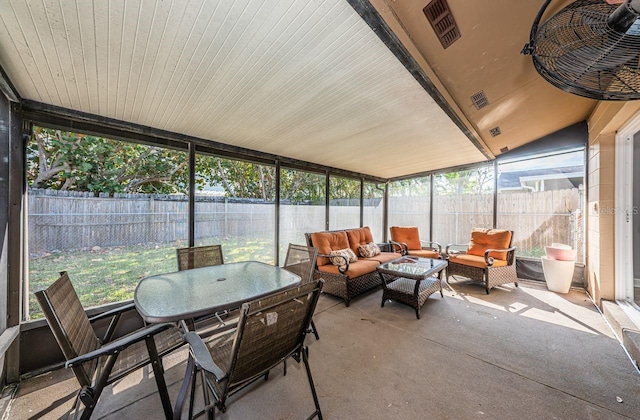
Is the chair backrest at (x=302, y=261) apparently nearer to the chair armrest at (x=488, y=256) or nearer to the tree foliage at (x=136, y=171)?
the tree foliage at (x=136, y=171)

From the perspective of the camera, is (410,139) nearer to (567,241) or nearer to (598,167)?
(598,167)

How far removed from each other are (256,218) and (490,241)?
13.9 ft

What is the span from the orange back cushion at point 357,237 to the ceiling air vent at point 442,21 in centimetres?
327

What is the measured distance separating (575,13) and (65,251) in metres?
4.11

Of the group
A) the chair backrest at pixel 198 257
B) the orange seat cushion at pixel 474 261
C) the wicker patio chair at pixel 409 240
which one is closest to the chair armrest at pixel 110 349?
the chair backrest at pixel 198 257

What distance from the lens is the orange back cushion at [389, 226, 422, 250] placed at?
5145 mm

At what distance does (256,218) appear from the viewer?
3.76 meters

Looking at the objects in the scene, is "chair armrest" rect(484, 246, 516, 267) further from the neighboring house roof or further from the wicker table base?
the neighboring house roof

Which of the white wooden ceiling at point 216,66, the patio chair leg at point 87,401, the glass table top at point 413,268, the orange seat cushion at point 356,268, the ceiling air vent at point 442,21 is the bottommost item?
the patio chair leg at point 87,401

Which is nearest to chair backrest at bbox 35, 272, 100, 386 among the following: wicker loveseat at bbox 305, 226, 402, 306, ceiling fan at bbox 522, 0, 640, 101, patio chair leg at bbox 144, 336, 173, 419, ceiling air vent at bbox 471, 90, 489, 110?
patio chair leg at bbox 144, 336, 173, 419

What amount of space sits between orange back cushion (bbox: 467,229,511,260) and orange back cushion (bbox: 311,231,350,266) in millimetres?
2483

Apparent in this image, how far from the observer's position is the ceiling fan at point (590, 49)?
3.60ft

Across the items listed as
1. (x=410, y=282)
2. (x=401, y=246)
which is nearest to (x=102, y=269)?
(x=410, y=282)

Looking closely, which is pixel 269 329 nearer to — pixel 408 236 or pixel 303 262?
pixel 303 262
